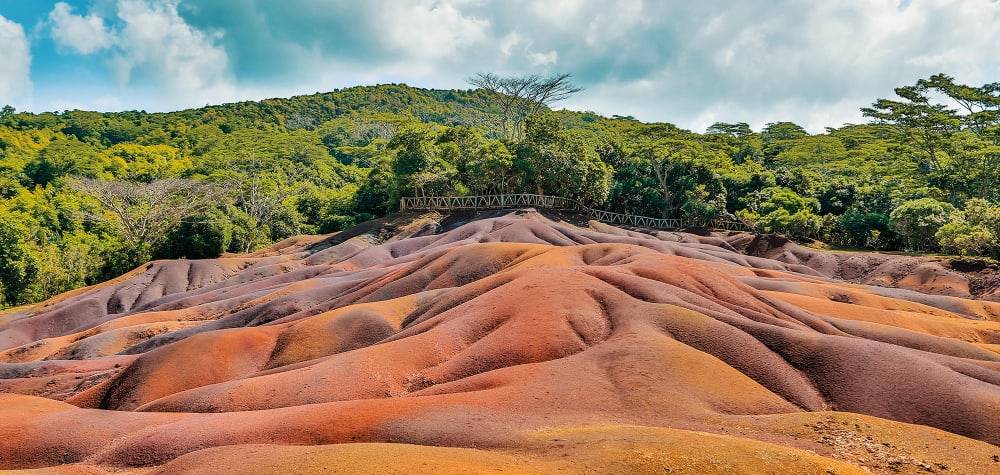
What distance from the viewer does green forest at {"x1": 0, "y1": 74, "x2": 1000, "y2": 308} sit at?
59875 millimetres

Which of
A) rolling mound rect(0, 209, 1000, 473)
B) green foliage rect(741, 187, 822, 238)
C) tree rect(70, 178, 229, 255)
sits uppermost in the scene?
tree rect(70, 178, 229, 255)

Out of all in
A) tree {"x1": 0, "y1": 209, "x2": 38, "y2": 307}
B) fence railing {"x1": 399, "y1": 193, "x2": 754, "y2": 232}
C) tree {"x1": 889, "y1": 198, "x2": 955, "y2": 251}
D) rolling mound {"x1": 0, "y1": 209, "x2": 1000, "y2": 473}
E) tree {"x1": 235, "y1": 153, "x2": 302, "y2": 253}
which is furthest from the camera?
tree {"x1": 235, "y1": 153, "x2": 302, "y2": 253}

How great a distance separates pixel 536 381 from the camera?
59.3 feet

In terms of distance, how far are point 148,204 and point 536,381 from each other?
6393 cm

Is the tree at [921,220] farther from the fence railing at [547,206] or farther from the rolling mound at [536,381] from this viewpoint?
the rolling mound at [536,381]

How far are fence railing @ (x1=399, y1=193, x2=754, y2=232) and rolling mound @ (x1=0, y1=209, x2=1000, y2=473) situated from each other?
3113cm

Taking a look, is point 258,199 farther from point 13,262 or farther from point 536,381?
point 536,381

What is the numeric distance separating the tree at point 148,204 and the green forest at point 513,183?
0.63 feet

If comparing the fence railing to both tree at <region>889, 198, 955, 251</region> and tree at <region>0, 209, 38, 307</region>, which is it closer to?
tree at <region>889, 198, 955, 251</region>

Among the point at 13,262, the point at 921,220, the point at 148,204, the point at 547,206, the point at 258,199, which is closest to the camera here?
the point at 921,220

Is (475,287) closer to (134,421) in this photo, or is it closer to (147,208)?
(134,421)

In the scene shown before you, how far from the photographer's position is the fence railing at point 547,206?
224 ft

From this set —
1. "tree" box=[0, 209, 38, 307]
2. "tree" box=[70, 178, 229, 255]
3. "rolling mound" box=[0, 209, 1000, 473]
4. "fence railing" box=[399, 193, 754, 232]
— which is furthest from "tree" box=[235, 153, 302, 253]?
"rolling mound" box=[0, 209, 1000, 473]

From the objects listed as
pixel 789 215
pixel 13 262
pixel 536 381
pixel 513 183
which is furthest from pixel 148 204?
pixel 789 215
